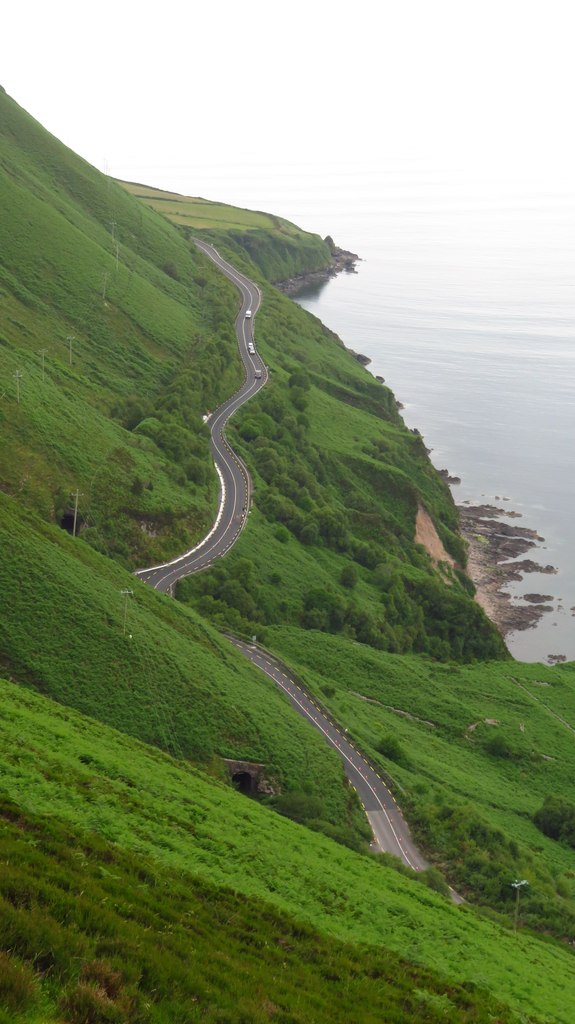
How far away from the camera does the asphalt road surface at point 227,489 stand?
7650 cm

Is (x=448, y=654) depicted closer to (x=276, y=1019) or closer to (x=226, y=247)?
(x=276, y=1019)

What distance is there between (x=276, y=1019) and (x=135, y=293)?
115m

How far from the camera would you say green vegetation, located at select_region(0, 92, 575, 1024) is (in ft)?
72.1

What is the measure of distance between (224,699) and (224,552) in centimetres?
3032

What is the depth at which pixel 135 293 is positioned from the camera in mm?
125125

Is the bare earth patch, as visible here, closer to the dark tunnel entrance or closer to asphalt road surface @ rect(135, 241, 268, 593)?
asphalt road surface @ rect(135, 241, 268, 593)

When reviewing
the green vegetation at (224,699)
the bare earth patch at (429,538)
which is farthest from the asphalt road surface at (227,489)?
the bare earth patch at (429,538)

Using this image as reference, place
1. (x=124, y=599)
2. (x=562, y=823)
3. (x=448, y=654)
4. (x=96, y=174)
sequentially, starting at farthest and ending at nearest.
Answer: (x=96, y=174) < (x=448, y=654) < (x=562, y=823) < (x=124, y=599)

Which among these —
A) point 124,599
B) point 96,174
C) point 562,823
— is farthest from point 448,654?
point 96,174

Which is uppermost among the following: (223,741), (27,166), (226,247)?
(226,247)

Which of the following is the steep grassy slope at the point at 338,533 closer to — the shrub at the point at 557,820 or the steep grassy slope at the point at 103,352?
the steep grassy slope at the point at 103,352

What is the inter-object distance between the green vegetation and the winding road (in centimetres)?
126

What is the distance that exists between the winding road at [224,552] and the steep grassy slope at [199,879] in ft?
33.2

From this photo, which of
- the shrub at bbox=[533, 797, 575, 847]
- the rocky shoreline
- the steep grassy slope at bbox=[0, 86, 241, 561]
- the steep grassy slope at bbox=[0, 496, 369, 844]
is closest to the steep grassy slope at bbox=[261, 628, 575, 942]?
the shrub at bbox=[533, 797, 575, 847]
